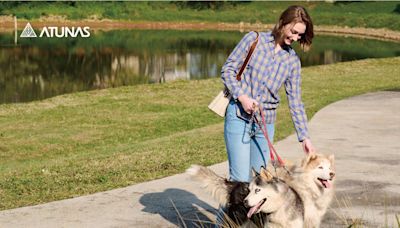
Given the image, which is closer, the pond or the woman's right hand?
the woman's right hand

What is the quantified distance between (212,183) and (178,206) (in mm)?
2542

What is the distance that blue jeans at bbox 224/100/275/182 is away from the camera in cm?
667

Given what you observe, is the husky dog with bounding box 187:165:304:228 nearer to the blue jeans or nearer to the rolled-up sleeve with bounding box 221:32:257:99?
the blue jeans

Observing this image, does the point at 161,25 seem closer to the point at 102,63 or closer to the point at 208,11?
the point at 208,11

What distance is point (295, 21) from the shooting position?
6.25 m

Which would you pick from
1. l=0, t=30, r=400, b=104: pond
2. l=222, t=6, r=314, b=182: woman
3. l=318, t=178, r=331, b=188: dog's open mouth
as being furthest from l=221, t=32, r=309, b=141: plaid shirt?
l=0, t=30, r=400, b=104: pond

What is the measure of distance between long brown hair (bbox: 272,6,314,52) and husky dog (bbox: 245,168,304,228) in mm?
1312

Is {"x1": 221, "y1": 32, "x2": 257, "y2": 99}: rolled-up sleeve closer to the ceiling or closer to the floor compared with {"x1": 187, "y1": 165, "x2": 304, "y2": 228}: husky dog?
closer to the ceiling

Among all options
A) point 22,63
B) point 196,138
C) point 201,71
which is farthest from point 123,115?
point 22,63

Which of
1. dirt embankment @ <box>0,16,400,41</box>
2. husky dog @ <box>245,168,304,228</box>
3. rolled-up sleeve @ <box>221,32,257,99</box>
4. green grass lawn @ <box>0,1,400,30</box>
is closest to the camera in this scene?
husky dog @ <box>245,168,304,228</box>

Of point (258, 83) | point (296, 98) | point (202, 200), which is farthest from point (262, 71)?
point (202, 200)

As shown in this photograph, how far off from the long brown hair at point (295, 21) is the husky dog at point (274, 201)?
1312mm

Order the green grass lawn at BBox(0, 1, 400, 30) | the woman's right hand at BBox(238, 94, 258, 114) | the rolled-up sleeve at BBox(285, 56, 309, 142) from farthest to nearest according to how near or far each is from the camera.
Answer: the green grass lawn at BBox(0, 1, 400, 30) → the rolled-up sleeve at BBox(285, 56, 309, 142) → the woman's right hand at BBox(238, 94, 258, 114)

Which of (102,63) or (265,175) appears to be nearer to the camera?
(265,175)
